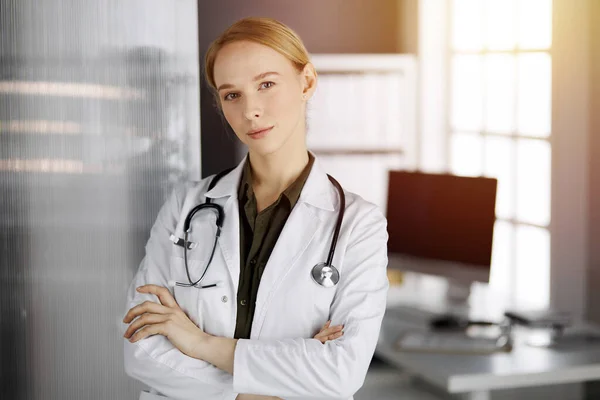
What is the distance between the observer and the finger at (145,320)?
5.45 ft

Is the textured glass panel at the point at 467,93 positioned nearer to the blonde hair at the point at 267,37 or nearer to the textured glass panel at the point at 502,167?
the textured glass panel at the point at 502,167

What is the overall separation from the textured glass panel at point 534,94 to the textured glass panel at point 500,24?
174 mm

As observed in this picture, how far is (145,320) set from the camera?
1680 mm

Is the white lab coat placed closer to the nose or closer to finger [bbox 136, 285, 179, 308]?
finger [bbox 136, 285, 179, 308]

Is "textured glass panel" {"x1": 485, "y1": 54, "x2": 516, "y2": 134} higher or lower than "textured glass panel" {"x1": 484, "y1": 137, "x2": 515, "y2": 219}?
below

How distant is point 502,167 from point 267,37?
272 cm

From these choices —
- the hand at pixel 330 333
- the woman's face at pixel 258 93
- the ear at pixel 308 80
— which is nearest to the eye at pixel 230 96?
the woman's face at pixel 258 93

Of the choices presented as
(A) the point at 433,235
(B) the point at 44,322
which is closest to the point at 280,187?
(B) the point at 44,322

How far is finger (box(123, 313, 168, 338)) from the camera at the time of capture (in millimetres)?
1662

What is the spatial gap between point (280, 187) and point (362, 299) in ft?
0.96

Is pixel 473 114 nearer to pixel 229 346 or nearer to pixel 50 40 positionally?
pixel 50 40

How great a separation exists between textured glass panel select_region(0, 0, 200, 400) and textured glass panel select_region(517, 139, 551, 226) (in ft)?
6.06

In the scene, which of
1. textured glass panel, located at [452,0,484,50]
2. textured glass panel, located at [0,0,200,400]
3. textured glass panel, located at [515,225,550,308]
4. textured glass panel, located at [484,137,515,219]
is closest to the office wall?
textured glass panel, located at [452,0,484,50]

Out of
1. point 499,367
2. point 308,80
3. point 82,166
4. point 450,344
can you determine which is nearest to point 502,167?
point 450,344
